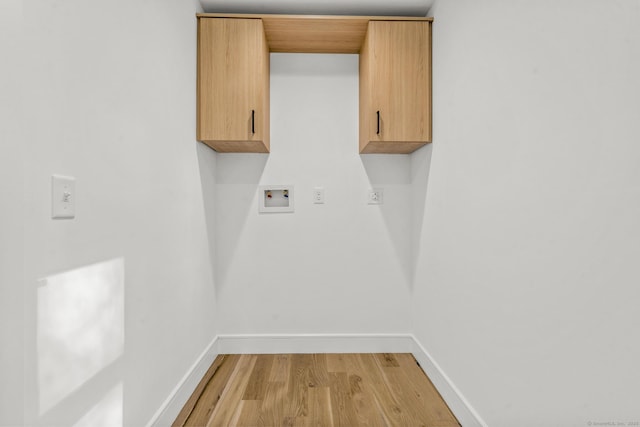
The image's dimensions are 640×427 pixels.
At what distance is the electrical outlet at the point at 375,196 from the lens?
2.45 m

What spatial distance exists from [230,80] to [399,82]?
1033 mm

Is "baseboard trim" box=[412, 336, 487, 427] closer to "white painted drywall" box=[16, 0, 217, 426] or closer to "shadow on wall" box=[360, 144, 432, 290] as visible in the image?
"shadow on wall" box=[360, 144, 432, 290]

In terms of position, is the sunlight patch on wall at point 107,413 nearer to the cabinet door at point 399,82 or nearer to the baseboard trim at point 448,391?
the baseboard trim at point 448,391

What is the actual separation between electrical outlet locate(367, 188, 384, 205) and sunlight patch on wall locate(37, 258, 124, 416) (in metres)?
1.66

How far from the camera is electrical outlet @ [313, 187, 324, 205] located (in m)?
2.43

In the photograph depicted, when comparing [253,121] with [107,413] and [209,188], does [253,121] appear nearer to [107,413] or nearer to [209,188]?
[209,188]

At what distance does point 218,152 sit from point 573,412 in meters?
2.28

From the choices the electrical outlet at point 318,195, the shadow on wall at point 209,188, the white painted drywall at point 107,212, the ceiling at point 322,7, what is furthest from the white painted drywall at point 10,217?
the electrical outlet at point 318,195

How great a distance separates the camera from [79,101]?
38.8 inches

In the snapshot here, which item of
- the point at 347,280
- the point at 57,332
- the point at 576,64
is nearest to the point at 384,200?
the point at 347,280

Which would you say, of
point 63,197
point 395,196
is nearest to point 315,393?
point 395,196

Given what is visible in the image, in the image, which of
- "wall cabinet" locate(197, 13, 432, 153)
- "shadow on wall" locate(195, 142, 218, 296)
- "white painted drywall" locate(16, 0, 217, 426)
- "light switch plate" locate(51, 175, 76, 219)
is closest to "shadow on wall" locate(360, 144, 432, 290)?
"wall cabinet" locate(197, 13, 432, 153)

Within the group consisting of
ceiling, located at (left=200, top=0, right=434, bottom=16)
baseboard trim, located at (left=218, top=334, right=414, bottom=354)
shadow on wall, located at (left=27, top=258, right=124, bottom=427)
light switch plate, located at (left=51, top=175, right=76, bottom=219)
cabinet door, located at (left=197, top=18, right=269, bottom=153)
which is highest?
ceiling, located at (left=200, top=0, right=434, bottom=16)

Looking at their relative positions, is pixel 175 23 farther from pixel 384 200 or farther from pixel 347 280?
pixel 347 280
